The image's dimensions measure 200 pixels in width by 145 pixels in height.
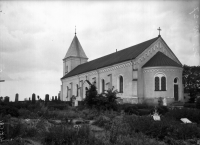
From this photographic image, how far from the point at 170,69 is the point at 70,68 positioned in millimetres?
28488

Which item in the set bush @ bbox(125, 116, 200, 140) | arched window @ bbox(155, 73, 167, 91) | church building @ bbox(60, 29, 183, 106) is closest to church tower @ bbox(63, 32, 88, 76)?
church building @ bbox(60, 29, 183, 106)

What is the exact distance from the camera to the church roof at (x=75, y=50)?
52.7 m

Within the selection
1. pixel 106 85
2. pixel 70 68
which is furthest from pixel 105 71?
pixel 70 68

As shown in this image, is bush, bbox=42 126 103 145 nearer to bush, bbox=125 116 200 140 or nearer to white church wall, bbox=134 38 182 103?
bush, bbox=125 116 200 140

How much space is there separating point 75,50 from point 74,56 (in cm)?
149

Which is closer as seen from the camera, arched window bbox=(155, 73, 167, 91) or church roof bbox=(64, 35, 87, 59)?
arched window bbox=(155, 73, 167, 91)

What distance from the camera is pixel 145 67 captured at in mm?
28938

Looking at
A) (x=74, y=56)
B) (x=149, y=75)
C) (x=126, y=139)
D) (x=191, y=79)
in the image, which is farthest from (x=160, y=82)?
(x=74, y=56)

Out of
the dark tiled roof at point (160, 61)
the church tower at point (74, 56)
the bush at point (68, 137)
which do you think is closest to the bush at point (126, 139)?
the bush at point (68, 137)

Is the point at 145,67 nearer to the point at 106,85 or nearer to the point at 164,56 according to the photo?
the point at 164,56

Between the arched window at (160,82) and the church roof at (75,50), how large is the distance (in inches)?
1073

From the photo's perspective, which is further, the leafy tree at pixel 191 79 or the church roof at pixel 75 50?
the church roof at pixel 75 50

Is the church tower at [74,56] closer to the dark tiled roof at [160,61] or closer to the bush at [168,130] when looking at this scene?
the dark tiled roof at [160,61]

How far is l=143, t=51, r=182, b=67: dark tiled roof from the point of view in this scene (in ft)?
92.5
